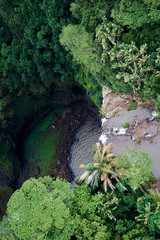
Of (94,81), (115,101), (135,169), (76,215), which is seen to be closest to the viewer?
(135,169)

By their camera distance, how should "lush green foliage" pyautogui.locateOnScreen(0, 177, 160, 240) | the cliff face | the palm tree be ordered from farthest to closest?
the cliff face
the palm tree
"lush green foliage" pyautogui.locateOnScreen(0, 177, 160, 240)

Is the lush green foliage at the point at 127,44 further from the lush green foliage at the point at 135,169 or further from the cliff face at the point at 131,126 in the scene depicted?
the lush green foliage at the point at 135,169

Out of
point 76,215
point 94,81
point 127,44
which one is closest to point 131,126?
point 127,44

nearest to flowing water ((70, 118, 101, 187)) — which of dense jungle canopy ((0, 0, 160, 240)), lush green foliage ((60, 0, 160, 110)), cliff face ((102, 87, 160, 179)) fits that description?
dense jungle canopy ((0, 0, 160, 240))

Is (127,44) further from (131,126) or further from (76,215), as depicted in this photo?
(76,215)

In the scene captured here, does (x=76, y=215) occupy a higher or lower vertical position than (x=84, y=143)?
higher

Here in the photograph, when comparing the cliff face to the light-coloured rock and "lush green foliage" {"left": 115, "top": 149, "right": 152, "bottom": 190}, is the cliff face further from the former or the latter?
"lush green foliage" {"left": 115, "top": 149, "right": 152, "bottom": 190}

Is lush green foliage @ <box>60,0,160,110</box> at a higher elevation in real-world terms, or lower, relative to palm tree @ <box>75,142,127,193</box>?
higher

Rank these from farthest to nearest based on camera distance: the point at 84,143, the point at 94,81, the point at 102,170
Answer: the point at 84,143 < the point at 94,81 < the point at 102,170

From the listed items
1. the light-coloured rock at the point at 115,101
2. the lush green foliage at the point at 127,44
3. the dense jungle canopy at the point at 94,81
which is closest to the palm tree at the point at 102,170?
the dense jungle canopy at the point at 94,81
